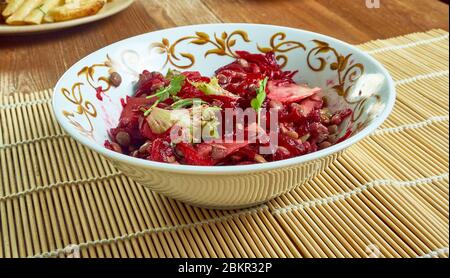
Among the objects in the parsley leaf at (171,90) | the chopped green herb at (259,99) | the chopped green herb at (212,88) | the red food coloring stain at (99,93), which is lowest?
the red food coloring stain at (99,93)

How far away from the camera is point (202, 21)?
108 centimetres

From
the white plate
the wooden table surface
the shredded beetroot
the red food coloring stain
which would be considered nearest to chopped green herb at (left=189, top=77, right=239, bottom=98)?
the shredded beetroot

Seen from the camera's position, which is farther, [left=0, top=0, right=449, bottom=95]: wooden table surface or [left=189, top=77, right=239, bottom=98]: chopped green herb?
[left=0, top=0, right=449, bottom=95]: wooden table surface

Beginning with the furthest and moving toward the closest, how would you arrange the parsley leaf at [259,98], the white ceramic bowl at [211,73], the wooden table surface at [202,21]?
1. the wooden table surface at [202,21]
2. the parsley leaf at [259,98]
3. the white ceramic bowl at [211,73]

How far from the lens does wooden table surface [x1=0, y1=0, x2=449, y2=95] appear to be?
91 cm

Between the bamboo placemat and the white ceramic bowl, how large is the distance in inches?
1.7

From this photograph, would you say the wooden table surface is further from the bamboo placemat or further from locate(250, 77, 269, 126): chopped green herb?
locate(250, 77, 269, 126): chopped green herb

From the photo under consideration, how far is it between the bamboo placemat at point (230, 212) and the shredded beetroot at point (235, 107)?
70 millimetres

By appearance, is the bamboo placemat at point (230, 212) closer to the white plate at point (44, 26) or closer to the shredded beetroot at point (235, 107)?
the shredded beetroot at point (235, 107)

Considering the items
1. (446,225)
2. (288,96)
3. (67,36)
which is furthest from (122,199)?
(67,36)

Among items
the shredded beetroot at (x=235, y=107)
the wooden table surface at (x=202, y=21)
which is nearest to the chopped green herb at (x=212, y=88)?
the shredded beetroot at (x=235, y=107)

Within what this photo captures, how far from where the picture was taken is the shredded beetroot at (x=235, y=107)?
51 centimetres

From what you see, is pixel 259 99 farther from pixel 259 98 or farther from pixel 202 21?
pixel 202 21

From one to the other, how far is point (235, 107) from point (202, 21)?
21.6 inches
